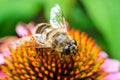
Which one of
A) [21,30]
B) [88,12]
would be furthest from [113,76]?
[21,30]

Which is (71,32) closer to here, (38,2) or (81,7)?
(38,2)

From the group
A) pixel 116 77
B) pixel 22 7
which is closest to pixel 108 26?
pixel 116 77

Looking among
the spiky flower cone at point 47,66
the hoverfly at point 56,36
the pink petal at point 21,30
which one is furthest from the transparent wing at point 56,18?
the pink petal at point 21,30

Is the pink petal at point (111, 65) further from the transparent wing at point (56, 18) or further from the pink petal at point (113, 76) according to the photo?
the transparent wing at point (56, 18)

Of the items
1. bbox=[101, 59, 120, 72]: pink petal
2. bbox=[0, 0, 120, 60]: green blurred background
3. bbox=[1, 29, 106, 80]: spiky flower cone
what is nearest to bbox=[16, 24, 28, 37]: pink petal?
bbox=[0, 0, 120, 60]: green blurred background

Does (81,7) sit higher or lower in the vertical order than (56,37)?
higher

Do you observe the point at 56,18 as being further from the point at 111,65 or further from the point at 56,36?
the point at 111,65
